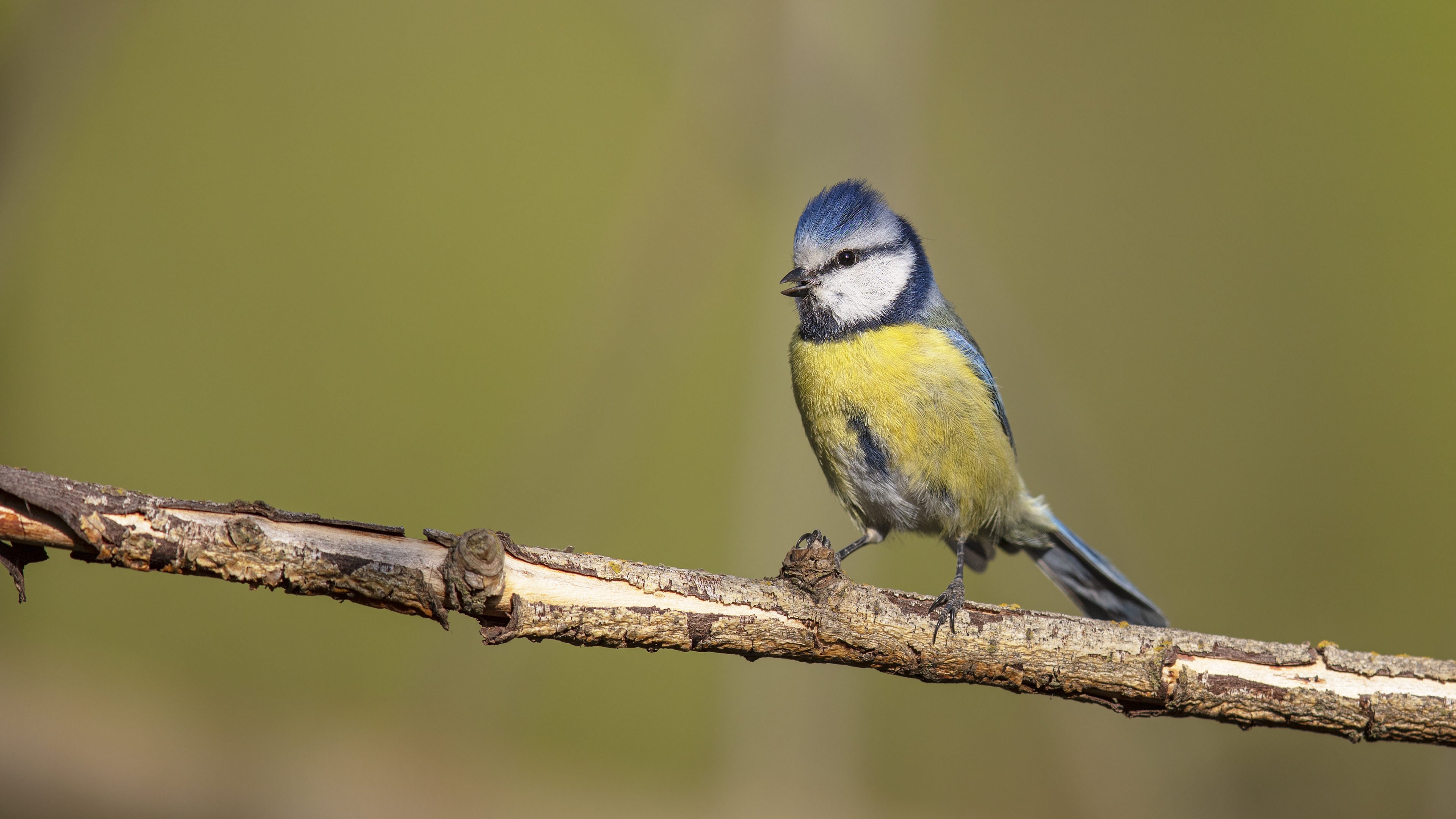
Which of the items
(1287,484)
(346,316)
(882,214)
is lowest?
(1287,484)

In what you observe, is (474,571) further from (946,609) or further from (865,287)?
(865,287)

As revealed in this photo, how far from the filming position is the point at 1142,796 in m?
2.76

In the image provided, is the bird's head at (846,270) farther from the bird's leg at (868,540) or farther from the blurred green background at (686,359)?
the bird's leg at (868,540)

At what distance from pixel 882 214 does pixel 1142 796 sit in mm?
1941

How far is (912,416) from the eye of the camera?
213 centimetres

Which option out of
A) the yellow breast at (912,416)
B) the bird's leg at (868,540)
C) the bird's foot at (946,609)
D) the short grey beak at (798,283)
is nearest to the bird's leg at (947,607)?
the bird's foot at (946,609)

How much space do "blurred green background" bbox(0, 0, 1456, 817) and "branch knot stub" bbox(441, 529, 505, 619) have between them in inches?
54.9

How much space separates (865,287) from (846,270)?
0.23ft

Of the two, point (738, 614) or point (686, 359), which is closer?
point (738, 614)

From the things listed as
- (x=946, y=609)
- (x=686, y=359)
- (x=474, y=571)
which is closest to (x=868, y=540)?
(x=946, y=609)

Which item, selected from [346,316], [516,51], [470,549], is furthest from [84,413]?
[470,549]

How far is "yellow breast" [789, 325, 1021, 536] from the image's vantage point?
2.13 meters

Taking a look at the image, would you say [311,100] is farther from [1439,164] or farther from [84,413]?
[1439,164]

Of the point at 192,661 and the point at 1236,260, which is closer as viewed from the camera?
the point at 192,661
